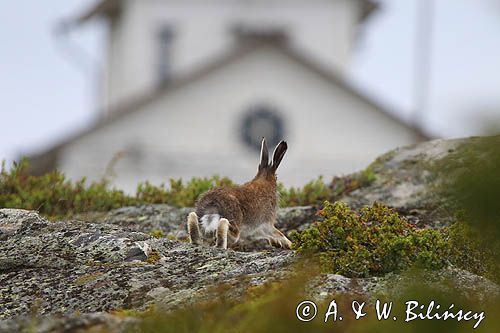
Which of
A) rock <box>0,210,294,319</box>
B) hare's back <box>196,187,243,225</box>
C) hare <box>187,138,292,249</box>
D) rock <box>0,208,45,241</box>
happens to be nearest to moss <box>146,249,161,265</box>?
rock <box>0,210,294,319</box>

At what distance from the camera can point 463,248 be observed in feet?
28.7

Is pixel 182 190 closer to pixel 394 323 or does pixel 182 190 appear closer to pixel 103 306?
pixel 103 306

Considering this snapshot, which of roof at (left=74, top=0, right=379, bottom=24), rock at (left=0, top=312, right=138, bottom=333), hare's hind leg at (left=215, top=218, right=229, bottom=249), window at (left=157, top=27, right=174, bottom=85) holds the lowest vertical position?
rock at (left=0, top=312, right=138, bottom=333)

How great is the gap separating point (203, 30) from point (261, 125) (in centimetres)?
911

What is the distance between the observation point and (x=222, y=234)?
377 inches

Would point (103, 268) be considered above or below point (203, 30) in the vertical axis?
below

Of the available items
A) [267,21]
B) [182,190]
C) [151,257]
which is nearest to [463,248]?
[151,257]

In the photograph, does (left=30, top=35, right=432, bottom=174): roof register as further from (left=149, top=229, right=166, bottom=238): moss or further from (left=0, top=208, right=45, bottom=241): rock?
(left=0, top=208, right=45, bottom=241): rock

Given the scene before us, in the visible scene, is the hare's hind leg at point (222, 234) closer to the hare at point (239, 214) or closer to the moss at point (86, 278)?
the hare at point (239, 214)

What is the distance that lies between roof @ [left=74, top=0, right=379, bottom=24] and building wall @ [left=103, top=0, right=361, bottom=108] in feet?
1.05

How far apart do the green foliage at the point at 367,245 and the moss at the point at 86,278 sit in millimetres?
1197

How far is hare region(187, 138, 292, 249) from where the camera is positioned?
9.70 m

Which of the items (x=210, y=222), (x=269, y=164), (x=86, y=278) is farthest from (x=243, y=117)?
(x=86, y=278)

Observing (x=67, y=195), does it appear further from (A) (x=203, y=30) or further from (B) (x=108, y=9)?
(B) (x=108, y=9)
